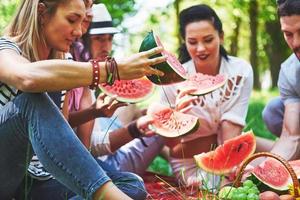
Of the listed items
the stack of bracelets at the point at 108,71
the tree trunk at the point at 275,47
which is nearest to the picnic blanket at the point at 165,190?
the stack of bracelets at the point at 108,71

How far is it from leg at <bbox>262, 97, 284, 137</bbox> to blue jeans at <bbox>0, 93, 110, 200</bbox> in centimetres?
230

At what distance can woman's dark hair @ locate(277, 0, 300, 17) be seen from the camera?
3535 millimetres

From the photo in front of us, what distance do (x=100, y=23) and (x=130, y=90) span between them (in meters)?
0.85

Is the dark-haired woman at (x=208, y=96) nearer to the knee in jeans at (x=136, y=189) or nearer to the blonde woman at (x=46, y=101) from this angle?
the knee in jeans at (x=136, y=189)

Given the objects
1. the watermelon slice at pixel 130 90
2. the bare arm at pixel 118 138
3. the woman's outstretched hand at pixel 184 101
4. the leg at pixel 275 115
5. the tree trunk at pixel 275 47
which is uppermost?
the watermelon slice at pixel 130 90

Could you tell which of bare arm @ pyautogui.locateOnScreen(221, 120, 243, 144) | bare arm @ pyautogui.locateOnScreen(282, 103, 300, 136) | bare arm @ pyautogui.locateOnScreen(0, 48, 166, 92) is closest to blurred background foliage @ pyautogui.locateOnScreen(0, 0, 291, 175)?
bare arm @ pyautogui.locateOnScreen(221, 120, 243, 144)

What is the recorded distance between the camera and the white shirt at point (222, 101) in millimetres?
4090

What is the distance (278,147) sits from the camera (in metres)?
3.78

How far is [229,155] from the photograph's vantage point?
11.5 feet

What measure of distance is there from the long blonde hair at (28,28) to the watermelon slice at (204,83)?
131cm

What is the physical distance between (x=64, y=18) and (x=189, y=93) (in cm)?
133

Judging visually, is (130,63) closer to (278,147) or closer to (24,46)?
(24,46)

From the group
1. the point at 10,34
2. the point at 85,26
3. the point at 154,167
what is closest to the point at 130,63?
the point at 10,34

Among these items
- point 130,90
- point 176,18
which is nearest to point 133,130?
point 130,90
